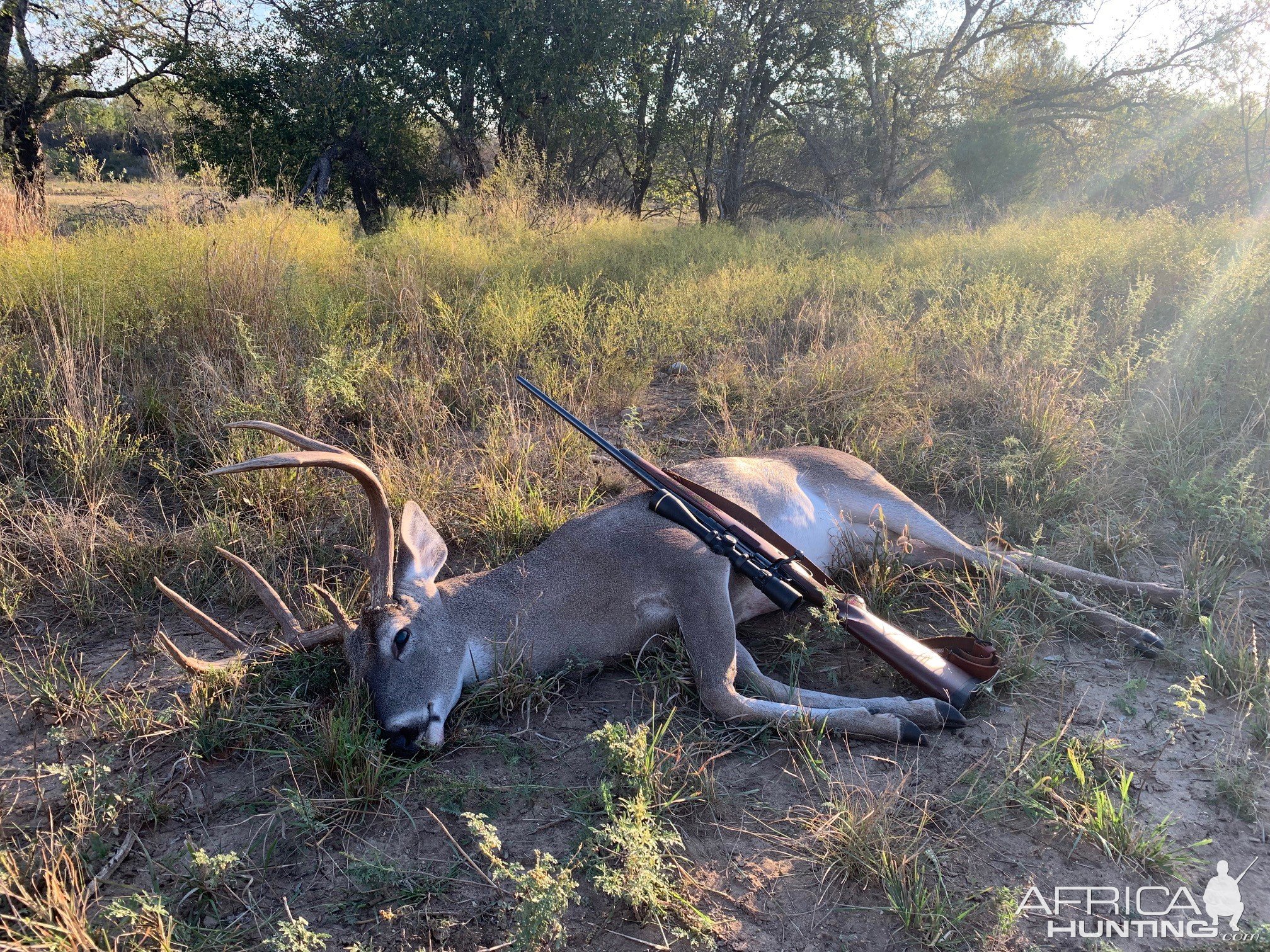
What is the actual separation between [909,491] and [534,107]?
13.7 metres

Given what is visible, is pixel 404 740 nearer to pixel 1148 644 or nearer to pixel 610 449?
pixel 610 449

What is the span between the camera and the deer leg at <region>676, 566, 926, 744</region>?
107 inches

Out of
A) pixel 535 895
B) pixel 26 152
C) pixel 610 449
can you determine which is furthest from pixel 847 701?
pixel 26 152

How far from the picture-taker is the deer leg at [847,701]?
2.76 meters

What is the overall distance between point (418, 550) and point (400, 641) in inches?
20.5

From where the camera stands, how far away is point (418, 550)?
129 inches

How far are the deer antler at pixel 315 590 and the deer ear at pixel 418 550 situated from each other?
0.56ft

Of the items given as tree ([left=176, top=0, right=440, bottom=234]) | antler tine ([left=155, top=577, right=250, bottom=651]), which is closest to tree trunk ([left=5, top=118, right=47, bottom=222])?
tree ([left=176, top=0, right=440, bottom=234])

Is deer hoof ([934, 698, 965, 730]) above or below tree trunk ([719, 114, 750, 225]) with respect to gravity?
below

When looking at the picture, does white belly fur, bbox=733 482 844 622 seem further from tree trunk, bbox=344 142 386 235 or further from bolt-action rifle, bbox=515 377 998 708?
tree trunk, bbox=344 142 386 235

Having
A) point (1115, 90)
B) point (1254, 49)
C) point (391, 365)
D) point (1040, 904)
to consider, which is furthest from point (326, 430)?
point (1115, 90)

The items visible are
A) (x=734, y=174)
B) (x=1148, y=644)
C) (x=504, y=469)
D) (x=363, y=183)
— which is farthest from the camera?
(x=734, y=174)

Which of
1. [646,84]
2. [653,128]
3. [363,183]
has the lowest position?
[363,183]

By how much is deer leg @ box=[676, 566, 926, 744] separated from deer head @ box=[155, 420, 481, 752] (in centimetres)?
92
